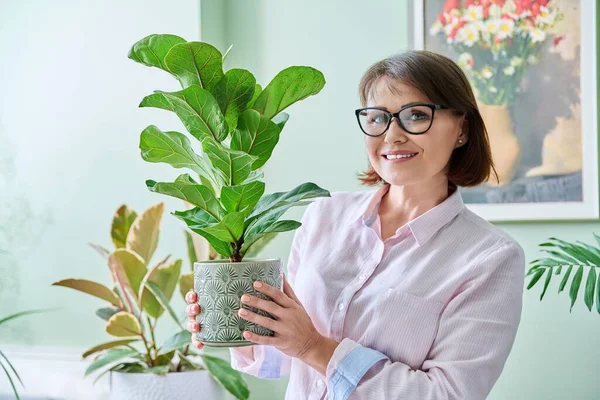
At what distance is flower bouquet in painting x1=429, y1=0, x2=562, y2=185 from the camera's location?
2646mm

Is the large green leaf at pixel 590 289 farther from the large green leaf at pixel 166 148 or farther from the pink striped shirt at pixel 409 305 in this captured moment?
the large green leaf at pixel 166 148

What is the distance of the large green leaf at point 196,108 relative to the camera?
1.30m

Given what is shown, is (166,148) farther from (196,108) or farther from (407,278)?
(407,278)

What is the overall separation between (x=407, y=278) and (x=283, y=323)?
31 cm

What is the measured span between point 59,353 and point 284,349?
201 centimetres

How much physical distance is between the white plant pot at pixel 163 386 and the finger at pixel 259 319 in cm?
135

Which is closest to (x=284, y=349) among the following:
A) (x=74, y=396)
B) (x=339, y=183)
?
(x=339, y=183)

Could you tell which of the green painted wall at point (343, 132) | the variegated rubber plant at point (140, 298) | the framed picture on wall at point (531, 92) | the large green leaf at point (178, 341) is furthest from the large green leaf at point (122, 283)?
the framed picture on wall at point (531, 92)

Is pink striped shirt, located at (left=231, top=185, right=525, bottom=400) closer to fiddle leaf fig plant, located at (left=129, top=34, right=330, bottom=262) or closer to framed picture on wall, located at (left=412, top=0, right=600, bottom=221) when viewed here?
fiddle leaf fig plant, located at (left=129, top=34, right=330, bottom=262)

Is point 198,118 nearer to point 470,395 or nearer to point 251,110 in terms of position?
point 251,110

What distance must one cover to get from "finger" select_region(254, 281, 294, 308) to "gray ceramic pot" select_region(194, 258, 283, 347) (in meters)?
0.01

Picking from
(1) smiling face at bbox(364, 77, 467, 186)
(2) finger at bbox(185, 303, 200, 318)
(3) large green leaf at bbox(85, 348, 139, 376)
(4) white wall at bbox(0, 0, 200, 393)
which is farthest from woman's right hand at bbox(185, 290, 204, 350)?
(4) white wall at bbox(0, 0, 200, 393)

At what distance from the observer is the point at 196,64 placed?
4.31 feet

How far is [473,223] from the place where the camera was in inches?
65.9
